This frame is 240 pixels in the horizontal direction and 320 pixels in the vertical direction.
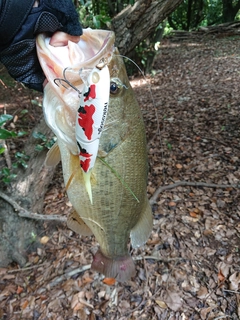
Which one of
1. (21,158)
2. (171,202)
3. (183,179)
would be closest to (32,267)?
(21,158)

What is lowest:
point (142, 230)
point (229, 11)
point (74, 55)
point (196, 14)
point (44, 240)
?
point (196, 14)

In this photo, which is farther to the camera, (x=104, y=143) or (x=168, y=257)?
(x=168, y=257)

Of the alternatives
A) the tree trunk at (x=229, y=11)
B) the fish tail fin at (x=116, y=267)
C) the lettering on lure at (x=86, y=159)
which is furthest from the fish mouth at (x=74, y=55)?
the tree trunk at (x=229, y=11)

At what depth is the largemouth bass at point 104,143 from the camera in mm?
1298

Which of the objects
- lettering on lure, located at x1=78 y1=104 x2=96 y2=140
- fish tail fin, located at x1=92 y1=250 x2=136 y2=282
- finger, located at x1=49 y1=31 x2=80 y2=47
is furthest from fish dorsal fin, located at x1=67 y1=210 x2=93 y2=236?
finger, located at x1=49 y1=31 x2=80 y2=47

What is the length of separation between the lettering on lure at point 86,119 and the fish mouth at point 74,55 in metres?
0.17

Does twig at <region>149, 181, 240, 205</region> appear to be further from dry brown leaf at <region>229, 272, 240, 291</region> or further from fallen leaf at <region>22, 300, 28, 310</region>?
fallen leaf at <region>22, 300, 28, 310</region>

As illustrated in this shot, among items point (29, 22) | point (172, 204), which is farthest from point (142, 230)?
point (172, 204)

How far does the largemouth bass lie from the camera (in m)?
1.30

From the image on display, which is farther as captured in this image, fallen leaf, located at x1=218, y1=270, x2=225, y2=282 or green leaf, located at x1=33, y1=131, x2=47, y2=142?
green leaf, located at x1=33, y1=131, x2=47, y2=142

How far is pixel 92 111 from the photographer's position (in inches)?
45.9

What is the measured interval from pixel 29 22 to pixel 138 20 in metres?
2.76

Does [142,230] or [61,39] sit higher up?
[61,39]

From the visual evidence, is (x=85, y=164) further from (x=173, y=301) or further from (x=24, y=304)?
(x=24, y=304)
